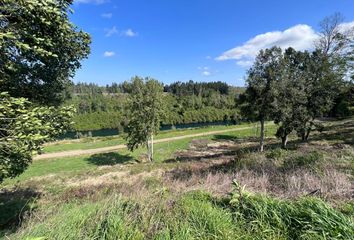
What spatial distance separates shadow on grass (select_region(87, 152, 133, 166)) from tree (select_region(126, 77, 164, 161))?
4.16 metres

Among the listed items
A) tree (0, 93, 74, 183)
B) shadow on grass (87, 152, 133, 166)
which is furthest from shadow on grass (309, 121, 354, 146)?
shadow on grass (87, 152, 133, 166)

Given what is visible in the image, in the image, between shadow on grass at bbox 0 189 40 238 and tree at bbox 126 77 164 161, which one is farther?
tree at bbox 126 77 164 161

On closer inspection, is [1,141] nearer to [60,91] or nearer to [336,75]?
[60,91]

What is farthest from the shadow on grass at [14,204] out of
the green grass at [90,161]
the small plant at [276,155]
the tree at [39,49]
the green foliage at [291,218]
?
the small plant at [276,155]

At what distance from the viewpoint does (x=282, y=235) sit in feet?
12.0

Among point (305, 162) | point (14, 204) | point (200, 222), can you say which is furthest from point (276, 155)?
point (14, 204)

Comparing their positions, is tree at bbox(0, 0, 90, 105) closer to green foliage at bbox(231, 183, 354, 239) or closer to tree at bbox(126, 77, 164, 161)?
green foliage at bbox(231, 183, 354, 239)

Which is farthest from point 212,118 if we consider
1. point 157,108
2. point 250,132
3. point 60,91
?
point 60,91

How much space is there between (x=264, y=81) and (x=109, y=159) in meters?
20.8

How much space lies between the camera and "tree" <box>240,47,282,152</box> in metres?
21.3

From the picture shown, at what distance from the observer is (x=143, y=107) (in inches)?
1081

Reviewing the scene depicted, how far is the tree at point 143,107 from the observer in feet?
89.9

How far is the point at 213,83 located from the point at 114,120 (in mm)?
97185

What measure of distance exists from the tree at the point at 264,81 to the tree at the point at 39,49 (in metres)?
18.0
